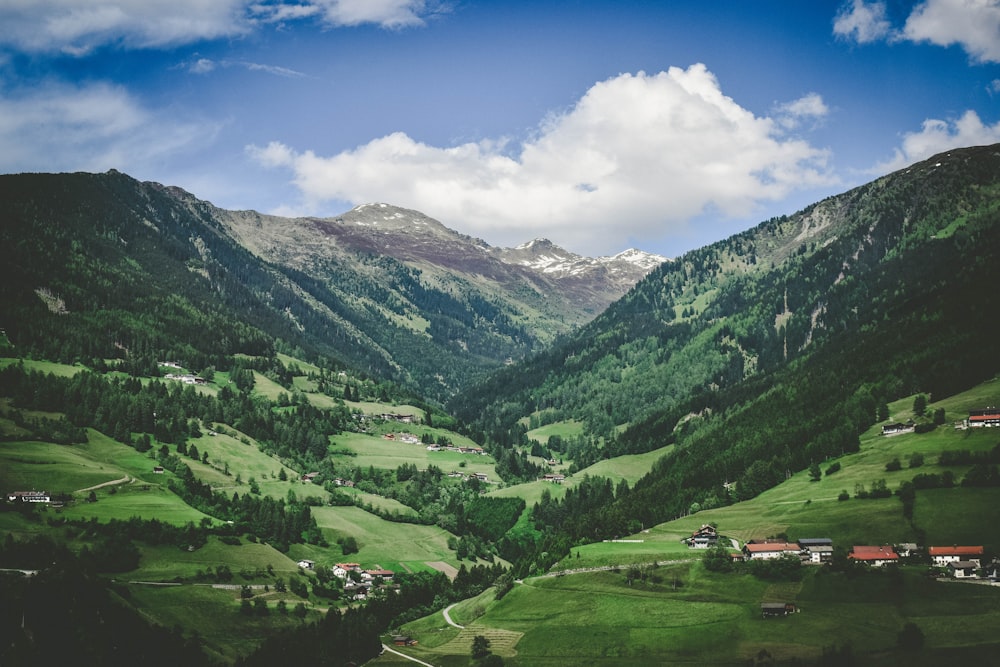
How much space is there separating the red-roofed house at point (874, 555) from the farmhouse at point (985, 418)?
52759mm

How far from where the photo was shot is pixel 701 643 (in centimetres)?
9700

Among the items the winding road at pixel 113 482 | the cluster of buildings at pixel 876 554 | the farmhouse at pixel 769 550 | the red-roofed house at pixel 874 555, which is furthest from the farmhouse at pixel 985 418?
the winding road at pixel 113 482

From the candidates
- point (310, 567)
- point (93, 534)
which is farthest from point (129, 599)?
point (310, 567)

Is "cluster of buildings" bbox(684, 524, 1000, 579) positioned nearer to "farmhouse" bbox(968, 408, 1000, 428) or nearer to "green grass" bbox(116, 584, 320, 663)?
"farmhouse" bbox(968, 408, 1000, 428)

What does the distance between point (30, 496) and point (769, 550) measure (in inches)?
5627

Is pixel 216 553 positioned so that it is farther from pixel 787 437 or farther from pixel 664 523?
pixel 787 437

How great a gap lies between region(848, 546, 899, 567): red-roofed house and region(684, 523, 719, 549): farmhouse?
23916 mm

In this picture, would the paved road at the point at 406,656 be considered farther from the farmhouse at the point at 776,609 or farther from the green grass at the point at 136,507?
the green grass at the point at 136,507

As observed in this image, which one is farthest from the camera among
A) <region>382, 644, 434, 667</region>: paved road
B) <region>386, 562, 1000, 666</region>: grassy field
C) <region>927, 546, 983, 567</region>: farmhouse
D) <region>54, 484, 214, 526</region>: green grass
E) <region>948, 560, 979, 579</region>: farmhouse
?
<region>54, 484, 214, 526</region>: green grass

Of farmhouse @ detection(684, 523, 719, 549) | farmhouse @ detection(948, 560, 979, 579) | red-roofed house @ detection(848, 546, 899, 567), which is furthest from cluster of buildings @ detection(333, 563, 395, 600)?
farmhouse @ detection(948, 560, 979, 579)

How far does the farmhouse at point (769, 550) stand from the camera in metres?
119

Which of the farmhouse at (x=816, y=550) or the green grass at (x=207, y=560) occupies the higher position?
the green grass at (x=207, y=560)

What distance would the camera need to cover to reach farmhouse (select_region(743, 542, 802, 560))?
11888cm

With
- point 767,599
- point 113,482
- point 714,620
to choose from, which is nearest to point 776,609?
point 767,599
